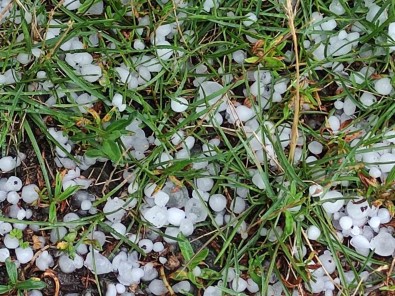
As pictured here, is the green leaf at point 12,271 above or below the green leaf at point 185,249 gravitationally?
below

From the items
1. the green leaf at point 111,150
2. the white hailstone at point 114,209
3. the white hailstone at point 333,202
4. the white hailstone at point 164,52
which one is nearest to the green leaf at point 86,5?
the white hailstone at point 164,52

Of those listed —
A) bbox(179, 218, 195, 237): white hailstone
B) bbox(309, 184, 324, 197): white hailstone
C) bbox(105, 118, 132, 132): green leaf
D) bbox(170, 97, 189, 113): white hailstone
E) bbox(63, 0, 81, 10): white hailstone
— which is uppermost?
bbox(63, 0, 81, 10): white hailstone

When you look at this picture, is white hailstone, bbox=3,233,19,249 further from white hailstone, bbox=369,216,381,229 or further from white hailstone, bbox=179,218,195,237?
white hailstone, bbox=369,216,381,229

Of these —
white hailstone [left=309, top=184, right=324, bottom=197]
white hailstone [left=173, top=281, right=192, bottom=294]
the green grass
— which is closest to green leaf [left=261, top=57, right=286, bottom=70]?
the green grass

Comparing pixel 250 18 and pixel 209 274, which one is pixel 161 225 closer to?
pixel 209 274

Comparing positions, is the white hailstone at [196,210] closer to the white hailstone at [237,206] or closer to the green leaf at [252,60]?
the white hailstone at [237,206]

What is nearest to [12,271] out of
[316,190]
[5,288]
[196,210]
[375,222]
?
[5,288]
